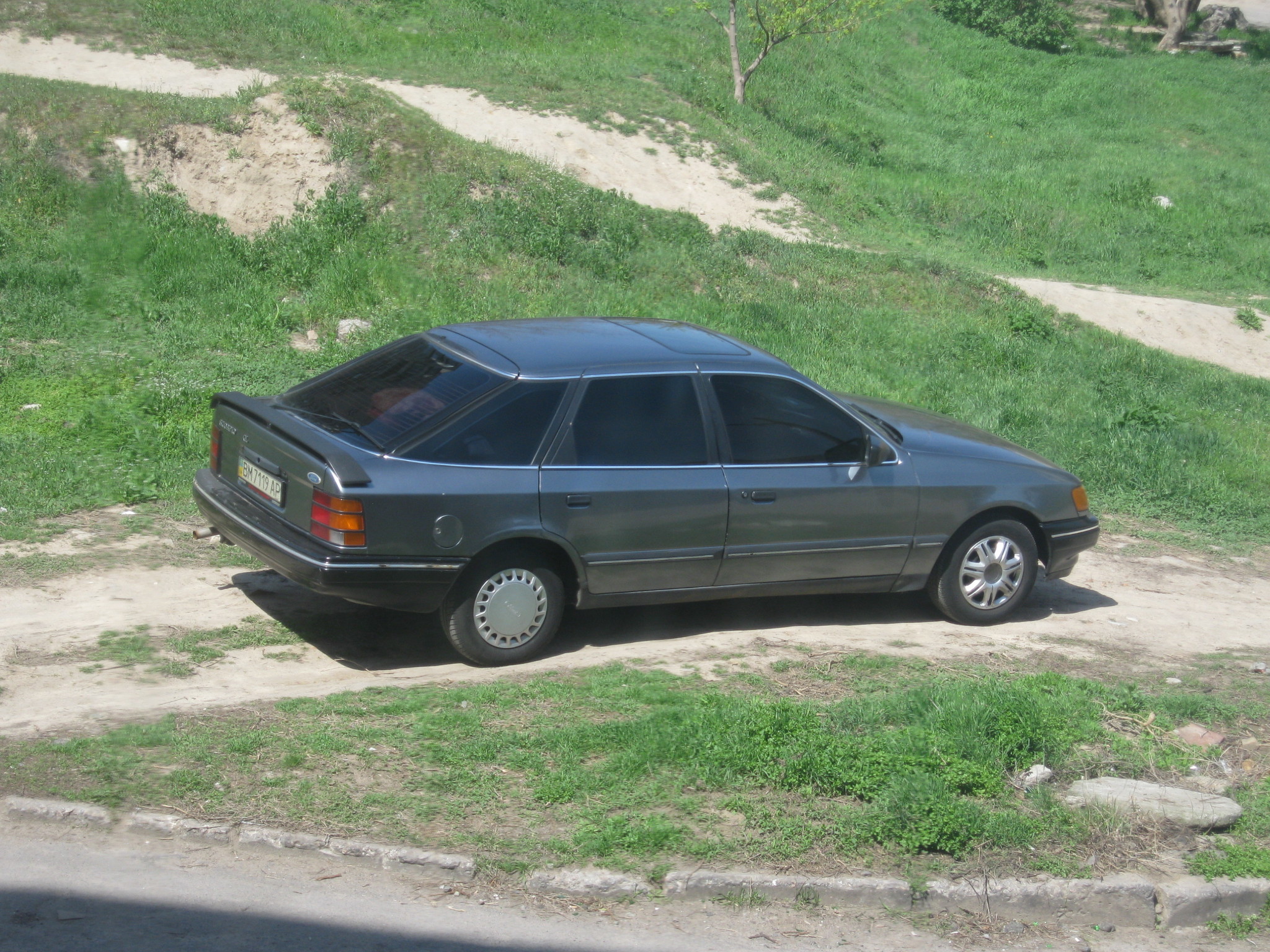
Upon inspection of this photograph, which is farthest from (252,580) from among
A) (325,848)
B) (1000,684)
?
(1000,684)

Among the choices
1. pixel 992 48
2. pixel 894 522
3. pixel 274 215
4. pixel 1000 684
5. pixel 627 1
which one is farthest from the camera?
pixel 992 48

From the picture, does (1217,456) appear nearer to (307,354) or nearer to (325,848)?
(307,354)

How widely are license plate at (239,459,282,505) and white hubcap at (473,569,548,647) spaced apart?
109 cm

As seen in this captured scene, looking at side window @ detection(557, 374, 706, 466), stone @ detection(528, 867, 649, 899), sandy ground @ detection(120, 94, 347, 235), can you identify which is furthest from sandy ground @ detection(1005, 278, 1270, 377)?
stone @ detection(528, 867, 649, 899)

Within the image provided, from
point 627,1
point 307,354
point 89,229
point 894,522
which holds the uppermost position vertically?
point 627,1

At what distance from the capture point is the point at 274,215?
13586 mm

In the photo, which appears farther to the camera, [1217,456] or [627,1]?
[627,1]

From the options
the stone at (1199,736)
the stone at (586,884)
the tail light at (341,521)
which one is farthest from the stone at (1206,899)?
the tail light at (341,521)

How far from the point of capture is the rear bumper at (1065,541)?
7.10 m

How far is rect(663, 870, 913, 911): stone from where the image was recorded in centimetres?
401

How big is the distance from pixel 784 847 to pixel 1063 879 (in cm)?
100

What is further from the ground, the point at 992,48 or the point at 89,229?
the point at 992,48

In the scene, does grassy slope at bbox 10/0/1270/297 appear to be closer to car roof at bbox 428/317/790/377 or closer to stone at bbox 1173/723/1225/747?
car roof at bbox 428/317/790/377

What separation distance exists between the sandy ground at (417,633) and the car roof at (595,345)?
4.90 ft
